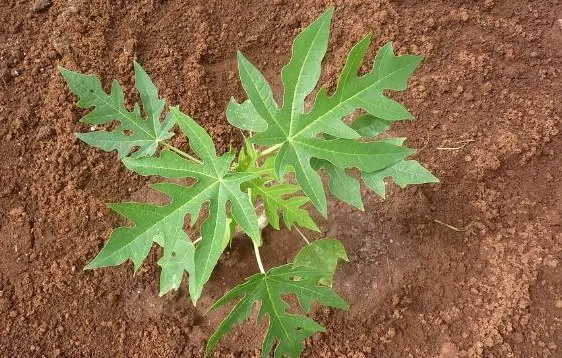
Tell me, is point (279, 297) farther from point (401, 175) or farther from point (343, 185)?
point (401, 175)

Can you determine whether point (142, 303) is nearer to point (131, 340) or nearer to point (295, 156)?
point (131, 340)

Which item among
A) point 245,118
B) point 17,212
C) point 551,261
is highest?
point 245,118

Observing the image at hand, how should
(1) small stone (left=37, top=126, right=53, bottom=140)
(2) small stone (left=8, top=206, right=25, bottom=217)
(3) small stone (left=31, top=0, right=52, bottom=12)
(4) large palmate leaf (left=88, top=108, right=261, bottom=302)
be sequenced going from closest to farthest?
(4) large palmate leaf (left=88, top=108, right=261, bottom=302), (2) small stone (left=8, top=206, right=25, bottom=217), (1) small stone (left=37, top=126, right=53, bottom=140), (3) small stone (left=31, top=0, right=52, bottom=12)

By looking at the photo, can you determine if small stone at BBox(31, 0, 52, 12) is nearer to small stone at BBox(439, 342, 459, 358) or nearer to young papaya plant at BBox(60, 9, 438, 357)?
young papaya plant at BBox(60, 9, 438, 357)

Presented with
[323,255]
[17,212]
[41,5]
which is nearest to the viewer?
[323,255]

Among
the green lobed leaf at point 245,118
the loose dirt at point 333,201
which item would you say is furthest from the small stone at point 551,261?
the green lobed leaf at point 245,118

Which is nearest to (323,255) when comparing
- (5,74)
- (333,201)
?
(333,201)

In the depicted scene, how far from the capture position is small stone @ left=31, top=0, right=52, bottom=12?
2781mm

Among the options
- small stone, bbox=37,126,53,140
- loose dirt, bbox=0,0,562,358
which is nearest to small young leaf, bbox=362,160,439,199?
loose dirt, bbox=0,0,562,358

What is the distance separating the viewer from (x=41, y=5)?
110 inches

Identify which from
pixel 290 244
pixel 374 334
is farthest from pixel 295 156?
pixel 374 334

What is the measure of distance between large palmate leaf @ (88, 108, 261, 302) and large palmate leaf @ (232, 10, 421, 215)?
0.49 feet

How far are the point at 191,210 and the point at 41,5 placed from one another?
5.72 feet

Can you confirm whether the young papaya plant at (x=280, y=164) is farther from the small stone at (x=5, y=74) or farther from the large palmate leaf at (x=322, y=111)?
the small stone at (x=5, y=74)
